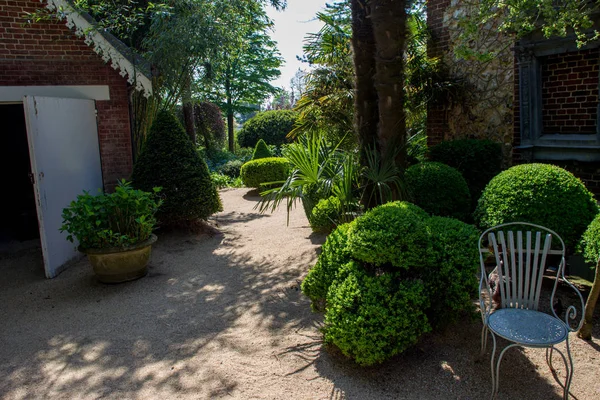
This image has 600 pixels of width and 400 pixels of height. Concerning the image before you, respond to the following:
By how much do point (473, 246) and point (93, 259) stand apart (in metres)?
4.23

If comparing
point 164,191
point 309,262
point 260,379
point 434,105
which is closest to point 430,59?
point 434,105

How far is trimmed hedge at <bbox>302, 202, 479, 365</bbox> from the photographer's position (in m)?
3.09

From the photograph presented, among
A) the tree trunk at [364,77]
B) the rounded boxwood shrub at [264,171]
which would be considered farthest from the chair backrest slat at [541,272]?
the rounded boxwood shrub at [264,171]

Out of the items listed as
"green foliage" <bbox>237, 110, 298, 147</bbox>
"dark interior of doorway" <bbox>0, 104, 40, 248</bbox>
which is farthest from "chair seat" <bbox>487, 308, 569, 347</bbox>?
"green foliage" <bbox>237, 110, 298, 147</bbox>

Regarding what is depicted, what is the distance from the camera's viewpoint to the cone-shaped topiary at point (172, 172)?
695 centimetres

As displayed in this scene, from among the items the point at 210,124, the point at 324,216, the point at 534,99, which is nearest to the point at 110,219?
the point at 324,216

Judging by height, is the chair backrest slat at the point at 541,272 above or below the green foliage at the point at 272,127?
below

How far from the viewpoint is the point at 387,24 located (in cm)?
475

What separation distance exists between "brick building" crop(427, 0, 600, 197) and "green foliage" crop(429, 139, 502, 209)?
0.38 m

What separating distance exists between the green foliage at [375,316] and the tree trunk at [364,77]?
2.44 m

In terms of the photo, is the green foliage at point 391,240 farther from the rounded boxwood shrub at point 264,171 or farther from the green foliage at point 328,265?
the rounded boxwood shrub at point 264,171

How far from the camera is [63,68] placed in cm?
683

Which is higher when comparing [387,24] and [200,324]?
[387,24]

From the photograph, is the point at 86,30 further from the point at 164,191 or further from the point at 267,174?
the point at 267,174
